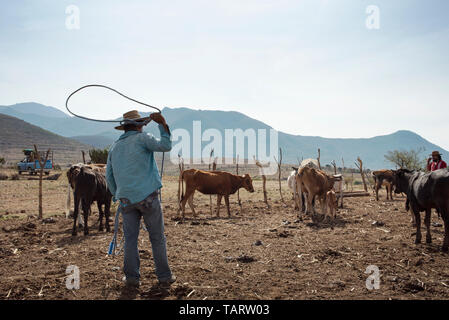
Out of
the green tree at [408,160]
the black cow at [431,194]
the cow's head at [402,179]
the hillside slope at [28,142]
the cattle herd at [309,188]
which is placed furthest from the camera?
the hillside slope at [28,142]

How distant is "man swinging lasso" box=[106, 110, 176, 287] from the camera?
4797mm

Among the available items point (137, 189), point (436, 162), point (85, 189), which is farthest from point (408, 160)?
point (137, 189)

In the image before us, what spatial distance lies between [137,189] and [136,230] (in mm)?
630

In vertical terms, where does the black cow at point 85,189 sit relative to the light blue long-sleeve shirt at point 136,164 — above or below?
below

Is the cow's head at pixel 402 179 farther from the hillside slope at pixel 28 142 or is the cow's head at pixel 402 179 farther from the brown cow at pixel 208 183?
the hillside slope at pixel 28 142

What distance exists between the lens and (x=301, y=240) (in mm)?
8516

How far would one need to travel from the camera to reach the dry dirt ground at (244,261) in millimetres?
4852

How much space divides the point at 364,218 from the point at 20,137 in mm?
114639

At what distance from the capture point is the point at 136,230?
4953mm

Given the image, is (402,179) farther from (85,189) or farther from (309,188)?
(85,189)

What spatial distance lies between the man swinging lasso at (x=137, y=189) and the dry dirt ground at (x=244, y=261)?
0.44m

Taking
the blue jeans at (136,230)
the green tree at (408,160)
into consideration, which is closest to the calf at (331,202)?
the blue jeans at (136,230)
